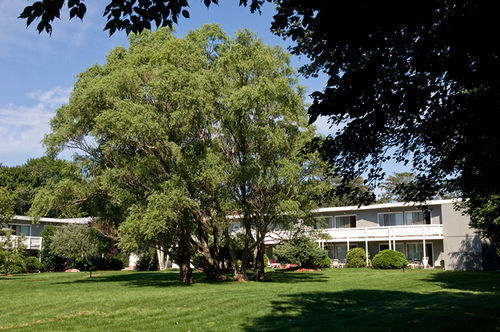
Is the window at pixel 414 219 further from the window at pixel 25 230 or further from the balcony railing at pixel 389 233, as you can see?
the window at pixel 25 230

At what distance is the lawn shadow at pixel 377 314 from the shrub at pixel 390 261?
19.5m

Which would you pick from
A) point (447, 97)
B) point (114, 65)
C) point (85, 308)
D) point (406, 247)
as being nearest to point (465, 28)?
point (447, 97)

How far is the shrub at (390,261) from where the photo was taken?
3347 centimetres

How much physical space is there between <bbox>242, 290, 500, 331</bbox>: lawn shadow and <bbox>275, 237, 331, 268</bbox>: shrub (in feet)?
63.6

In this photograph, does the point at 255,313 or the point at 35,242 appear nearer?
the point at 255,313

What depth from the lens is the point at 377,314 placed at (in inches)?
421

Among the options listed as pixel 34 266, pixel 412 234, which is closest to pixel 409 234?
pixel 412 234

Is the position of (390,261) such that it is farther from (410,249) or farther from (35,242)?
(35,242)

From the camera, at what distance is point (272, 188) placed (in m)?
22.8

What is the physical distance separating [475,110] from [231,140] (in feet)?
54.5

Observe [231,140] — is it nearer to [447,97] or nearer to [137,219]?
[137,219]

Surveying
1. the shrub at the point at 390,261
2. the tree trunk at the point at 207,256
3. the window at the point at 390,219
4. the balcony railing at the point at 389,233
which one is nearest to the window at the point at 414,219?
the window at the point at 390,219

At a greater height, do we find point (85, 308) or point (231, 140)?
point (231, 140)

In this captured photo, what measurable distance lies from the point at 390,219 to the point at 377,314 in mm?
30756
